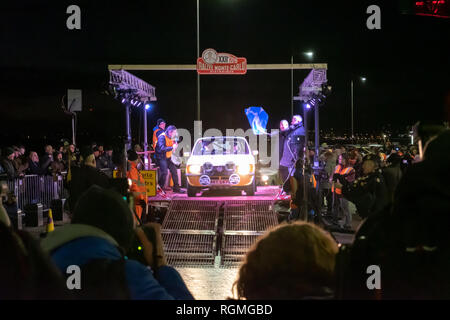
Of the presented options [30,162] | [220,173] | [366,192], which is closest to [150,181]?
[220,173]

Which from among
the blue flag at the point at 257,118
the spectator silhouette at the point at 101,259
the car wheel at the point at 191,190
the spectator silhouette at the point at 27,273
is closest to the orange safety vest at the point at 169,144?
the car wheel at the point at 191,190

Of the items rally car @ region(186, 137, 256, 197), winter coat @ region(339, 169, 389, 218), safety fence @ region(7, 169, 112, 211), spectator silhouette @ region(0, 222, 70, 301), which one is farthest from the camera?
safety fence @ region(7, 169, 112, 211)

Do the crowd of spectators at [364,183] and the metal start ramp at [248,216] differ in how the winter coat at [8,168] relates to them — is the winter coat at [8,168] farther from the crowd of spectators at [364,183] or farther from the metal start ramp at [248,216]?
the crowd of spectators at [364,183]

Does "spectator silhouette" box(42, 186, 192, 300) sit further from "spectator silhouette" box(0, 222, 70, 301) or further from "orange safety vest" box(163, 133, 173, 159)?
"orange safety vest" box(163, 133, 173, 159)

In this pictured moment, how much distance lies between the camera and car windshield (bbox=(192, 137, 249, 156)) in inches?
453

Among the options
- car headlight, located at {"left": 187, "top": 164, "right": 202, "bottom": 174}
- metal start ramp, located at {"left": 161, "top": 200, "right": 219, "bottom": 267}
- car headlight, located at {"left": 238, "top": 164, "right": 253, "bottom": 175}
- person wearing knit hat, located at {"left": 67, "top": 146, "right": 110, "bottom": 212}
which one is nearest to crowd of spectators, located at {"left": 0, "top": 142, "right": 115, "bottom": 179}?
car headlight, located at {"left": 187, "top": 164, "right": 202, "bottom": 174}

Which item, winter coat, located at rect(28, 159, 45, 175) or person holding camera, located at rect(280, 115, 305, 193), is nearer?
person holding camera, located at rect(280, 115, 305, 193)

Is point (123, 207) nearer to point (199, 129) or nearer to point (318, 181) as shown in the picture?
point (318, 181)

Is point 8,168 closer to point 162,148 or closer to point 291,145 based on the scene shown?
point 162,148

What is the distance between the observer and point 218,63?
12.9 meters

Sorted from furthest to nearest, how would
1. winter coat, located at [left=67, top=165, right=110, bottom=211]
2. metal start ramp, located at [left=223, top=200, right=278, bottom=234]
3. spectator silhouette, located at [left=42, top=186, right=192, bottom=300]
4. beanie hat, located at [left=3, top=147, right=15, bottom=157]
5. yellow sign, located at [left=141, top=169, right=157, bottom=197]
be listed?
beanie hat, located at [left=3, top=147, right=15, bottom=157]
yellow sign, located at [left=141, top=169, right=157, bottom=197]
metal start ramp, located at [left=223, top=200, right=278, bottom=234]
winter coat, located at [left=67, top=165, right=110, bottom=211]
spectator silhouette, located at [left=42, top=186, right=192, bottom=300]

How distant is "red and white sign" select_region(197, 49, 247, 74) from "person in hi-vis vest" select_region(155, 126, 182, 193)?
2.19m

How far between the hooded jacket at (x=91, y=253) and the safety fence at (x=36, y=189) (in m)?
9.80
